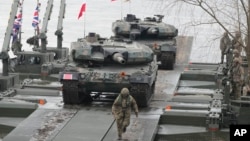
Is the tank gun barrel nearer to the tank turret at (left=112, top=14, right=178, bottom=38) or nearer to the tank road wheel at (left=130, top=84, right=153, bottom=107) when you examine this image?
the tank road wheel at (left=130, top=84, right=153, bottom=107)

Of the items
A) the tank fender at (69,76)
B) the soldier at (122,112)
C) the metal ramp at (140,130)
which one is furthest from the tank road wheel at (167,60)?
the soldier at (122,112)

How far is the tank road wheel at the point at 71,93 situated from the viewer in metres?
19.3

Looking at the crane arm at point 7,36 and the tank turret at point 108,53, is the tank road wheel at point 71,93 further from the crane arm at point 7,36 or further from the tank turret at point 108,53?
the crane arm at point 7,36

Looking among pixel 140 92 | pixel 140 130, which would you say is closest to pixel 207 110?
pixel 140 92

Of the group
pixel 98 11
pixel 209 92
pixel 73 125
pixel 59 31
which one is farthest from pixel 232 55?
pixel 98 11

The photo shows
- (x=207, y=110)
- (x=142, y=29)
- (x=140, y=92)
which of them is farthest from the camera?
(x=142, y=29)

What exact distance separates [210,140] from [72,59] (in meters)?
5.18

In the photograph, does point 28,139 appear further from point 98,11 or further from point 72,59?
point 98,11

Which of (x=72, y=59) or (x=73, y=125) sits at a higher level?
(x=72, y=59)

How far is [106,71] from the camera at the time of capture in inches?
769

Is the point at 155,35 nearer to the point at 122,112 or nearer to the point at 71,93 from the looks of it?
the point at 71,93

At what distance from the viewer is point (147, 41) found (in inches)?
1075

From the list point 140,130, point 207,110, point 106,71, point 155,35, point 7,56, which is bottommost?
point 140,130

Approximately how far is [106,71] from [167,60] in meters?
7.28
